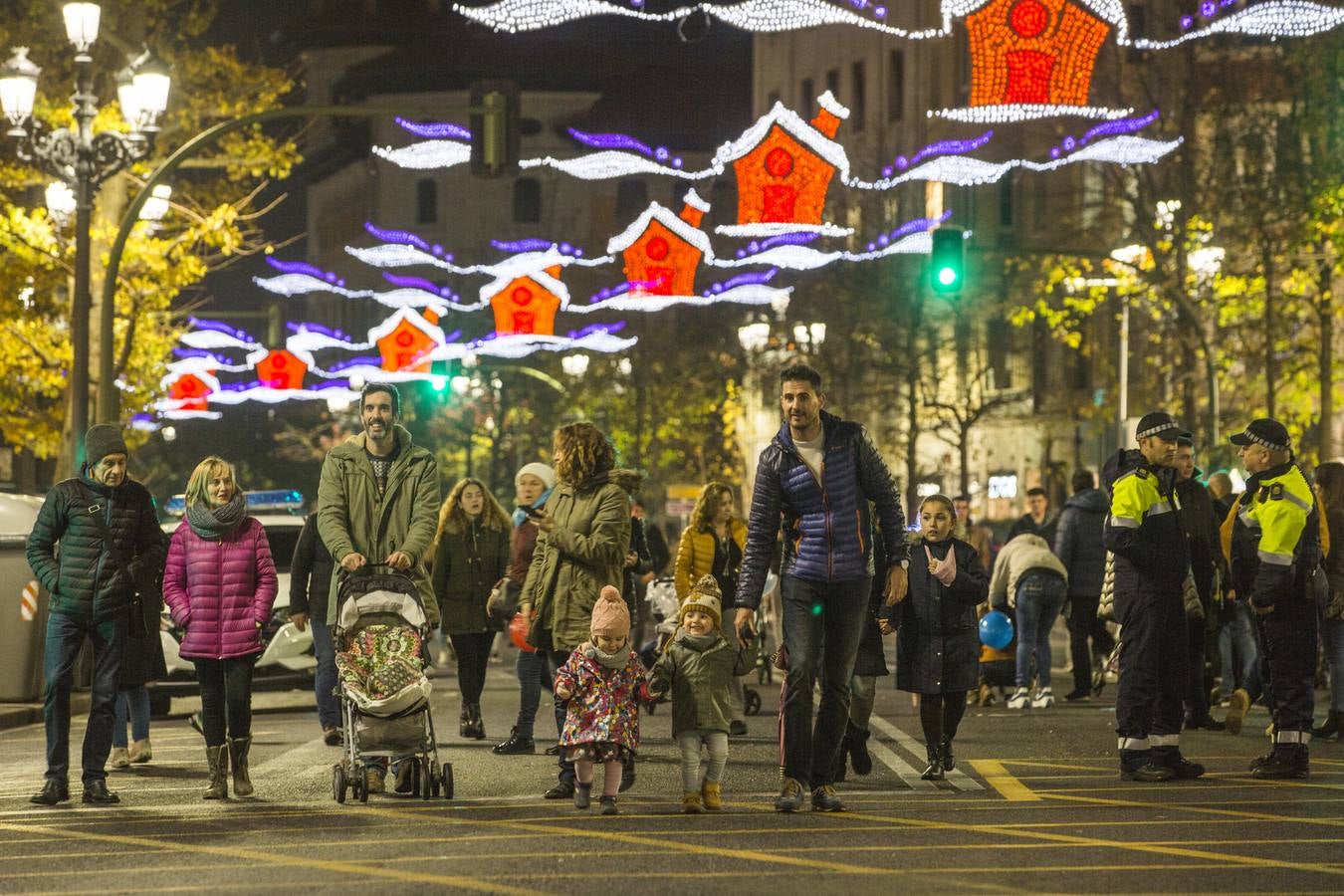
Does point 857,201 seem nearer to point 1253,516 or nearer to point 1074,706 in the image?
point 1074,706

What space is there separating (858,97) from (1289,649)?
63.0 metres

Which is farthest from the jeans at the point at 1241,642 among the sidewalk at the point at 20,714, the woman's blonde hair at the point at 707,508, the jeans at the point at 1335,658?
the sidewalk at the point at 20,714

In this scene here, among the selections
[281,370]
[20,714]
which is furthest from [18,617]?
[281,370]

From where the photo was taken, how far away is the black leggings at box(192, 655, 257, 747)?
41.7 feet

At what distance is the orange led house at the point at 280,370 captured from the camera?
50.0 meters

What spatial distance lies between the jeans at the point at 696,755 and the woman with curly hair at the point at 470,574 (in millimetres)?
4445

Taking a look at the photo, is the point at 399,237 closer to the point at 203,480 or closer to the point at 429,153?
the point at 429,153

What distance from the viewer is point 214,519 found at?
1288 cm

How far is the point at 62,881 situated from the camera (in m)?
9.54

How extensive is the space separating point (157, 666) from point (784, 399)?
4.69 metres

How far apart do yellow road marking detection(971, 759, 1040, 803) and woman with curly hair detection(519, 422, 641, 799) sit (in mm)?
2180

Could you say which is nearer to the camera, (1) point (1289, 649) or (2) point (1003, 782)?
(2) point (1003, 782)

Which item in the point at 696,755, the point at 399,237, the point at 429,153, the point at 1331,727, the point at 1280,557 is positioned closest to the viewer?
the point at 696,755

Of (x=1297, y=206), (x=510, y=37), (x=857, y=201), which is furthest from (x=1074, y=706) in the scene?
(x=510, y=37)
